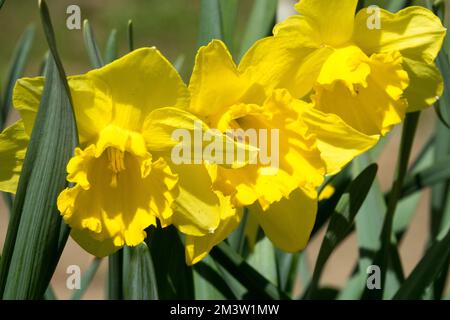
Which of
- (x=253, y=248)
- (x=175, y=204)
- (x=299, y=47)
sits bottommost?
(x=253, y=248)

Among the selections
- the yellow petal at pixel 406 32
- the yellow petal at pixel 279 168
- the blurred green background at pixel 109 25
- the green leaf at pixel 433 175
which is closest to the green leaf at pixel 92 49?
the yellow petal at pixel 279 168

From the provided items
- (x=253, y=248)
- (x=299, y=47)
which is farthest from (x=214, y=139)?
(x=253, y=248)

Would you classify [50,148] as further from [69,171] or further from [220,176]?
[220,176]

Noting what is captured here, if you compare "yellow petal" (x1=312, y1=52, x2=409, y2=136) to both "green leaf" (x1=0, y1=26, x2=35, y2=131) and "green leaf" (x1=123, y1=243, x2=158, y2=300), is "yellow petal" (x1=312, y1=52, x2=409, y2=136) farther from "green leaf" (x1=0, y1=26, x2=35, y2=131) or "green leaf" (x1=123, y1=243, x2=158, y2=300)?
"green leaf" (x1=0, y1=26, x2=35, y2=131)

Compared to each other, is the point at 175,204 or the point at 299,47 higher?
the point at 299,47

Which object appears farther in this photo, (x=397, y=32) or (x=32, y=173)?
(x=397, y=32)

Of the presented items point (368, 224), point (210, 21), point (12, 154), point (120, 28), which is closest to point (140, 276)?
point (12, 154)
